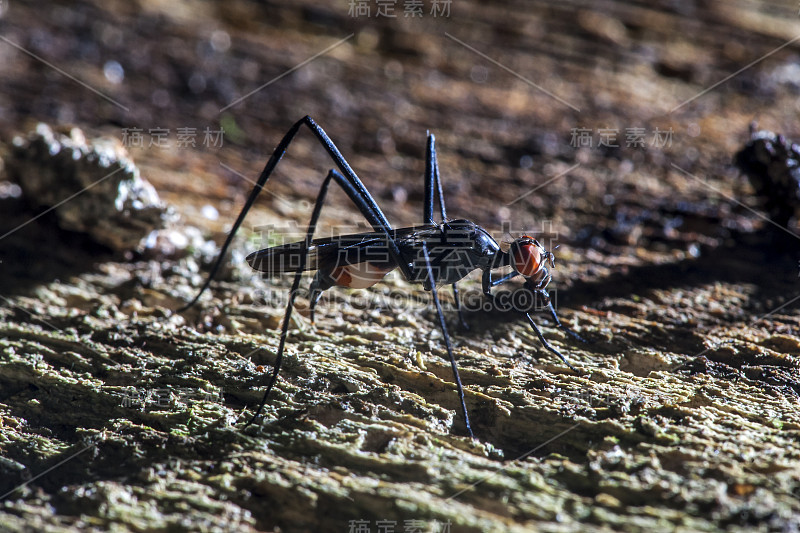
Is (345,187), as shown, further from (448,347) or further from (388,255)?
(448,347)

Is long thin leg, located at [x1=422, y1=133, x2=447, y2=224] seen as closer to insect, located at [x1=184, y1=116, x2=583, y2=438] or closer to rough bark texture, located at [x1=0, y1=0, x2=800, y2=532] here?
insect, located at [x1=184, y1=116, x2=583, y2=438]

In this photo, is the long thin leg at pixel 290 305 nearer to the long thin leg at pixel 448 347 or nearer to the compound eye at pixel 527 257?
the long thin leg at pixel 448 347

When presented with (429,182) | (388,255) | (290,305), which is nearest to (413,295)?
(388,255)

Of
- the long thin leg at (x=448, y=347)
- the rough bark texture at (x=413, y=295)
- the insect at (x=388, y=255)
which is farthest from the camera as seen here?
the insect at (x=388, y=255)

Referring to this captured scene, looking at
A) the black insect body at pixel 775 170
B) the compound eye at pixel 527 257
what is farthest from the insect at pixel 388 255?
the black insect body at pixel 775 170

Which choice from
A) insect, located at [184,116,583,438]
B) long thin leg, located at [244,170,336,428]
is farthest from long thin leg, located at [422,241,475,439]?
long thin leg, located at [244,170,336,428]

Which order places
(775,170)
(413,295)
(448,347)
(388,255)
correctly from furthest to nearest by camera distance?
(413,295)
(775,170)
(388,255)
(448,347)
